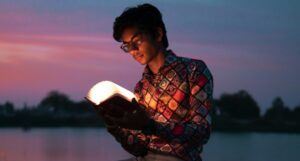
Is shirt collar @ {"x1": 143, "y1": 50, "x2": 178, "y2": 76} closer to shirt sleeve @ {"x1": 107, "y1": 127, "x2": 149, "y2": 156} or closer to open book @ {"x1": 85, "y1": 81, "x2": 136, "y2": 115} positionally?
open book @ {"x1": 85, "y1": 81, "x2": 136, "y2": 115}

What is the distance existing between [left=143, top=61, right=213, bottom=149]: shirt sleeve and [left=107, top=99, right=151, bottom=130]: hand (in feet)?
0.26

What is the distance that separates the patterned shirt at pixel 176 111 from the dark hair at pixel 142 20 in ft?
0.62

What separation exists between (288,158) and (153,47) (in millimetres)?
36402

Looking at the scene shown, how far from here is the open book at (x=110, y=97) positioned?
4.20 metres

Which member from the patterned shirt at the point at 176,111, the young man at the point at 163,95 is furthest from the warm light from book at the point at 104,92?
the patterned shirt at the point at 176,111

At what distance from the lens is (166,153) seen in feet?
15.0

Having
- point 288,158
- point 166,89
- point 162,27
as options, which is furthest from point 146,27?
point 288,158

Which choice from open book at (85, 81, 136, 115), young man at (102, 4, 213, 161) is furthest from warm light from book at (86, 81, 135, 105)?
young man at (102, 4, 213, 161)

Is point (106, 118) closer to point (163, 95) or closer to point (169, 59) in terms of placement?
point (163, 95)

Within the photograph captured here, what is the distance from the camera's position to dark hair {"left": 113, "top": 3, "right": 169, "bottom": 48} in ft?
15.1

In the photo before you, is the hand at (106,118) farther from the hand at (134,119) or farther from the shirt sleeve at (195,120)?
the shirt sleeve at (195,120)

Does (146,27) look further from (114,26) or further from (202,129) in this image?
(202,129)

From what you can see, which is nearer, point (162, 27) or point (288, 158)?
point (162, 27)

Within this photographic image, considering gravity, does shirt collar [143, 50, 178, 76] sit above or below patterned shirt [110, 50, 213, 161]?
above
